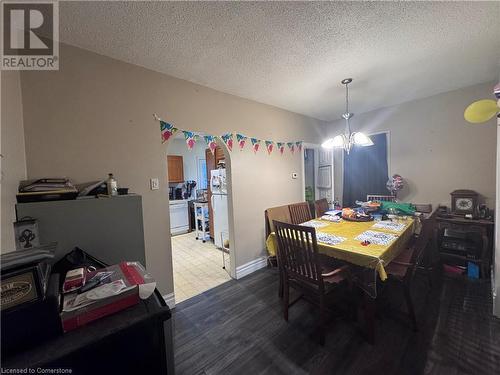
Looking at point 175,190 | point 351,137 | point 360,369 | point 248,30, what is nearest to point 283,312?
point 360,369

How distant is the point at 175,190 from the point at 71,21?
13.7 ft

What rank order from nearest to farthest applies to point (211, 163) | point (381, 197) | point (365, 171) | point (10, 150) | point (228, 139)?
point (10, 150) → point (228, 139) → point (381, 197) → point (365, 171) → point (211, 163)

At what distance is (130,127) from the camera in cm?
194

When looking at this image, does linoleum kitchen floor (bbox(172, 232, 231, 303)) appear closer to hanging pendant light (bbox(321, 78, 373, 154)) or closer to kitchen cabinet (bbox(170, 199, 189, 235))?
kitchen cabinet (bbox(170, 199, 189, 235))

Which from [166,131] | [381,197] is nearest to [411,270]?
[381,197]

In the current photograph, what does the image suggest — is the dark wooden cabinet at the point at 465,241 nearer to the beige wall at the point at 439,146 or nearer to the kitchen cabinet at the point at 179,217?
the beige wall at the point at 439,146

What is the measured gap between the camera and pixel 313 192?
448 centimetres

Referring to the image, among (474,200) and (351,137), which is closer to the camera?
(351,137)

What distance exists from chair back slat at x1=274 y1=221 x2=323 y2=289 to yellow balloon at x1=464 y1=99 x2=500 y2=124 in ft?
4.44

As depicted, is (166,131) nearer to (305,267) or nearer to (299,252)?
(299,252)

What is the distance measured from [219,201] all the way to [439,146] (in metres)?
3.52

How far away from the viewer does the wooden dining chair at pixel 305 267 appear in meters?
1.63

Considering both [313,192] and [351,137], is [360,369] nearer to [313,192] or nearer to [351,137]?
[351,137]

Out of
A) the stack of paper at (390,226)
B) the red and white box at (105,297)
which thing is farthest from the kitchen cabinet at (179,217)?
the stack of paper at (390,226)
